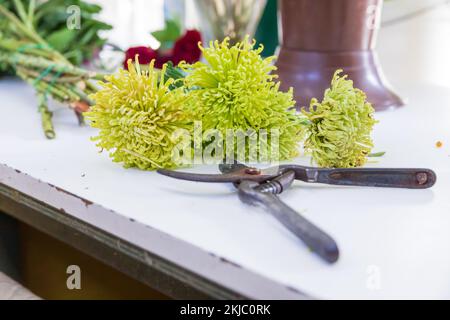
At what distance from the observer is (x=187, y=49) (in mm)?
827

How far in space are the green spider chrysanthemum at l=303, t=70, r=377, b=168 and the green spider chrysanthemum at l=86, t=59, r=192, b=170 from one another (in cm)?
11

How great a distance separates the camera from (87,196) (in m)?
0.43

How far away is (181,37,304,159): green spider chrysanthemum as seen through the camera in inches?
17.9

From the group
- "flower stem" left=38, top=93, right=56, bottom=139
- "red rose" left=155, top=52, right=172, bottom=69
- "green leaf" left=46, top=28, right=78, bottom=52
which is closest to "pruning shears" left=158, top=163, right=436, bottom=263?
"flower stem" left=38, top=93, right=56, bottom=139

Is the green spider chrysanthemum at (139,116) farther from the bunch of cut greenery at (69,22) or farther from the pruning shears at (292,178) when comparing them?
the bunch of cut greenery at (69,22)

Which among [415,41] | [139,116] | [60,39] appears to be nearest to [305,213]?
[139,116]

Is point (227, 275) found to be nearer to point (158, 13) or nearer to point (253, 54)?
point (253, 54)

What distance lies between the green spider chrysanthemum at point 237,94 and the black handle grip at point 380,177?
59 millimetres

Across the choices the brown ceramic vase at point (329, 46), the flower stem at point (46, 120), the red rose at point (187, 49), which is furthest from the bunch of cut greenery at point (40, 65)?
the brown ceramic vase at point (329, 46)

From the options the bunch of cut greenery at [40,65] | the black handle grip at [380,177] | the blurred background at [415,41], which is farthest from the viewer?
the blurred background at [415,41]

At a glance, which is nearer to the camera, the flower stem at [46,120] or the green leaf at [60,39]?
the flower stem at [46,120]

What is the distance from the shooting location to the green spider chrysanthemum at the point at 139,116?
1.48 feet
